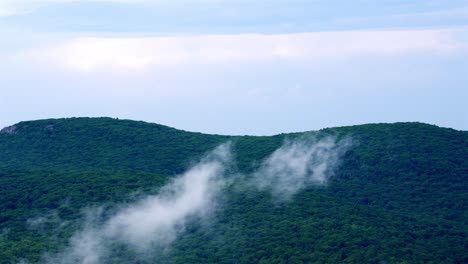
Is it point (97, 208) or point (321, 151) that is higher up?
point (321, 151)

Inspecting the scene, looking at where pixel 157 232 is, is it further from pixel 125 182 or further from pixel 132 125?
pixel 132 125

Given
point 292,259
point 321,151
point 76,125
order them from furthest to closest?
point 76,125 < point 321,151 < point 292,259

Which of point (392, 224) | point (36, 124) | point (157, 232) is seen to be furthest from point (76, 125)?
point (392, 224)

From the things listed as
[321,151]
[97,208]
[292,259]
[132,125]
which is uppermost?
[132,125]

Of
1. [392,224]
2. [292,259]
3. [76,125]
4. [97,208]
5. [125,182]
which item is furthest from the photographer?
[76,125]

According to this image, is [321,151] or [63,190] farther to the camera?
[321,151]

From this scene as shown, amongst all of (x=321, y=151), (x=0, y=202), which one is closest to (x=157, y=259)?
(x=0, y=202)
